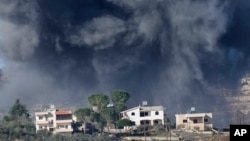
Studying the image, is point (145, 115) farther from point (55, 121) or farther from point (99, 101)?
point (55, 121)

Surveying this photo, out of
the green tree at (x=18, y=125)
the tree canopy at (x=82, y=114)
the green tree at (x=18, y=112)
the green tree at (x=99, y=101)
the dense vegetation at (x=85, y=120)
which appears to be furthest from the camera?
the green tree at (x=99, y=101)

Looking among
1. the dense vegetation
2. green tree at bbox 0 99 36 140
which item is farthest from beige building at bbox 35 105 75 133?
green tree at bbox 0 99 36 140

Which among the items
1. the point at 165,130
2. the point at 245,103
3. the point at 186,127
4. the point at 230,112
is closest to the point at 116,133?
the point at 165,130

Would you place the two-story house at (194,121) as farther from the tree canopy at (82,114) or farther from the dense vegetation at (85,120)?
the tree canopy at (82,114)

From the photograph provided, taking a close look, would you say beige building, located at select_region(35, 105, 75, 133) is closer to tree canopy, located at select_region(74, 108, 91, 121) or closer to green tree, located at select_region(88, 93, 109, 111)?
tree canopy, located at select_region(74, 108, 91, 121)

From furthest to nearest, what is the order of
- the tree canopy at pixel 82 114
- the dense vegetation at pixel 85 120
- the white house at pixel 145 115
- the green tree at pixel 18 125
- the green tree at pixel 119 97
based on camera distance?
the green tree at pixel 119 97, the white house at pixel 145 115, the tree canopy at pixel 82 114, the dense vegetation at pixel 85 120, the green tree at pixel 18 125

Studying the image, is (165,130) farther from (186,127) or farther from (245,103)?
(245,103)

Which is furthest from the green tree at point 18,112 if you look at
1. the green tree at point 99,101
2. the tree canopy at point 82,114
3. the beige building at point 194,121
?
the beige building at point 194,121

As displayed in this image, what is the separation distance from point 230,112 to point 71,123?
141 ft

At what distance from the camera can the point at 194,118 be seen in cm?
6000

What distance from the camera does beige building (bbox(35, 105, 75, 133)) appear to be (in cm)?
5583

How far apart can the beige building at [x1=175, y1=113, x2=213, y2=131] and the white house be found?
2.22 meters

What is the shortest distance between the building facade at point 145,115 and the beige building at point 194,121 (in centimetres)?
222

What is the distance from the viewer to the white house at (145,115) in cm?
6156
